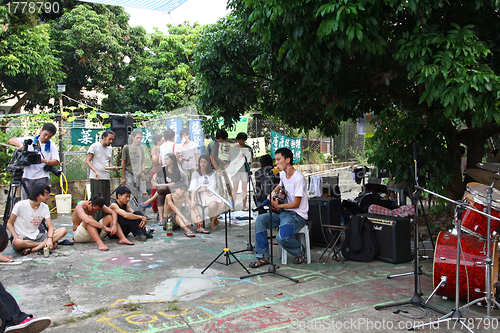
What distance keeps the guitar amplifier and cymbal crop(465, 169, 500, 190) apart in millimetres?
1640

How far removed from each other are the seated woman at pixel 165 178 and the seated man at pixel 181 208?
151mm

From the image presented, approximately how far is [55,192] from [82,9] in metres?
10.5

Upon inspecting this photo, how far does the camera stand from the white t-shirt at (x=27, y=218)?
556cm

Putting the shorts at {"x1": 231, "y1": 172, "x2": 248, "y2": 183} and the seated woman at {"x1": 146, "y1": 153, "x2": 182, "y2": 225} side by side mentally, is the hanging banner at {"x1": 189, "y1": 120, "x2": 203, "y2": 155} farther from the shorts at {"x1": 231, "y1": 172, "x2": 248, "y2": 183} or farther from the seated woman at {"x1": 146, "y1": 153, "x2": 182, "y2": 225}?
the seated woman at {"x1": 146, "y1": 153, "x2": 182, "y2": 225}

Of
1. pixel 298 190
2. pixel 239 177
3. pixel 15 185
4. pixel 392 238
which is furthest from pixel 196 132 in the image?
pixel 392 238

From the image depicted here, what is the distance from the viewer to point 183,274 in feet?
16.0

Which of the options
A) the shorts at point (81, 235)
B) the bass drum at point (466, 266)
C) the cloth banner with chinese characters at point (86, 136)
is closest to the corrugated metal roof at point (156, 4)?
the cloth banner with chinese characters at point (86, 136)

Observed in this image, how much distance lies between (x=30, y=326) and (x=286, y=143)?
391 inches

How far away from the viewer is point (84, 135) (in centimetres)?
982

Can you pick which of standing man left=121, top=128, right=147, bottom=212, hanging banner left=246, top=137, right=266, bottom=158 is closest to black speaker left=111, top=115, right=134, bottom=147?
standing man left=121, top=128, right=147, bottom=212

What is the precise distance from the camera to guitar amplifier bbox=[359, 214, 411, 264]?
5125 mm

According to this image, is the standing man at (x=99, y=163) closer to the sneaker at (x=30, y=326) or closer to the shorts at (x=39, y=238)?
the shorts at (x=39, y=238)

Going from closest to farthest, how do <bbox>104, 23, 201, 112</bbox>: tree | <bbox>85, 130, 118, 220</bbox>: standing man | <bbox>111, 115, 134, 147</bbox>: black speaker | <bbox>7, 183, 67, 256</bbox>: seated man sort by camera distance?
1. <bbox>7, 183, 67, 256</bbox>: seated man
2. <bbox>85, 130, 118, 220</bbox>: standing man
3. <bbox>111, 115, 134, 147</bbox>: black speaker
4. <bbox>104, 23, 201, 112</bbox>: tree

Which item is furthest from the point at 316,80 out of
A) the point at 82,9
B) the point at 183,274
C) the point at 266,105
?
the point at 82,9
